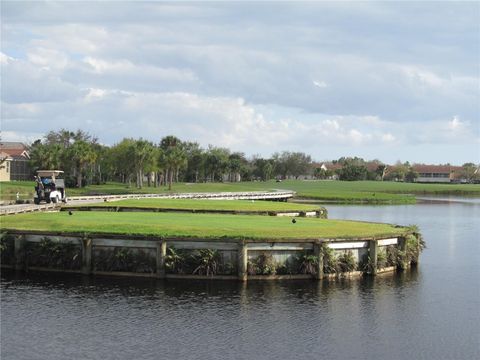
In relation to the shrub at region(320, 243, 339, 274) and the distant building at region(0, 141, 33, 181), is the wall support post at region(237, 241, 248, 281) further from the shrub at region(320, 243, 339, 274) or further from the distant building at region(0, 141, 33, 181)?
the distant building at region(0, 141, 33, 181)

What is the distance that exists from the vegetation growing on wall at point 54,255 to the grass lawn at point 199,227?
99 cm

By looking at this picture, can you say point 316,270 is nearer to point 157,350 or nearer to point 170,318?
point 170,318

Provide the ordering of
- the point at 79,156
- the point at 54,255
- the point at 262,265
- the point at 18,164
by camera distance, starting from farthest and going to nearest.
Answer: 1. the point at 18,164
2. the point at 79,156
3. the point at 54,255
4. the point at 262,265

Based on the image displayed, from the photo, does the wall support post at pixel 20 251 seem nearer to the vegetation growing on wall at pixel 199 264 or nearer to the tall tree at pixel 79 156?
the vegetation growing on wall at pixel 199 264

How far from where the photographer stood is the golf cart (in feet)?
213

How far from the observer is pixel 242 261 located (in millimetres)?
35000

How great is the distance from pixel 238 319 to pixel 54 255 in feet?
45.8

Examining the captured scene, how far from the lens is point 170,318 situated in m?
28.2

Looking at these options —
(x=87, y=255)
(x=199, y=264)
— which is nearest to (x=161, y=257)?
(x=199, y=264)

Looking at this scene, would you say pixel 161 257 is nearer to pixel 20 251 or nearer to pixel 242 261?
pixel 242 261

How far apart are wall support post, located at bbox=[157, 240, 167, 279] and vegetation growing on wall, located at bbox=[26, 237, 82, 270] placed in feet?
15.4

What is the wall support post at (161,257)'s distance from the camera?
1391 inches

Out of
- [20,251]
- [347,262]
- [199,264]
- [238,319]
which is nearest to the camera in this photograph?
[238,319]

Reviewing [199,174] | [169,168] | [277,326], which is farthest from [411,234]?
[199,174]
